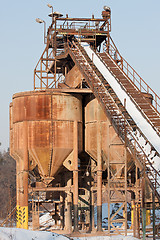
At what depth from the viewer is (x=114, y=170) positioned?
32094mm

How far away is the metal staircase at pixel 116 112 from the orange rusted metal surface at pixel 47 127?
202 centimetres

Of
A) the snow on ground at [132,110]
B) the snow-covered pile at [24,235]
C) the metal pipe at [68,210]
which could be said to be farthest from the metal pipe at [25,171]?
the snow-covered pile at [24,235]

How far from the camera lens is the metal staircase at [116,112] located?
24.4 metres

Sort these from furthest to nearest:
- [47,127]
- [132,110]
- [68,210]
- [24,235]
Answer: [68,210], [47,127], [132,110], [24,235]

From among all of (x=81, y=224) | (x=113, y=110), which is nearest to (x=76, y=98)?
(x=113, y=110)

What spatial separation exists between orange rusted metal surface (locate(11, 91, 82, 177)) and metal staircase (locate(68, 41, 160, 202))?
6.64ft

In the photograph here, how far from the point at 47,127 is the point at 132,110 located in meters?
5.23

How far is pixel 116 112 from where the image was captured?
2888cm

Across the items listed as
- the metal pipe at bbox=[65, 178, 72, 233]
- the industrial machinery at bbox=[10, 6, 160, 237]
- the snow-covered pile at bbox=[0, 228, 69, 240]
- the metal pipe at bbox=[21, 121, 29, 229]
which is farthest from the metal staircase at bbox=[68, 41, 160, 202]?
the metal pipe at bbox=[65, 178, 72, 233]

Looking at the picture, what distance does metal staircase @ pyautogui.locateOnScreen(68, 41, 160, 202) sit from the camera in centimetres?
2442

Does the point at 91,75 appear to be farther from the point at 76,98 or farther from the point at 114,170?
the point at 114,170

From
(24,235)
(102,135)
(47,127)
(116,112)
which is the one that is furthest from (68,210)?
(24,235)

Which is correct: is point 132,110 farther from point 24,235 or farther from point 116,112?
point 24,235

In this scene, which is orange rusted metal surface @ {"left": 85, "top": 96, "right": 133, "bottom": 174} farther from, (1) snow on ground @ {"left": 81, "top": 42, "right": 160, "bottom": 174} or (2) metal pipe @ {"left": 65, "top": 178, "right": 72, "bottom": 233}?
(2) metal pipe @ {"left": 65, "top": 178, "right": 72, "bottom": 233}
